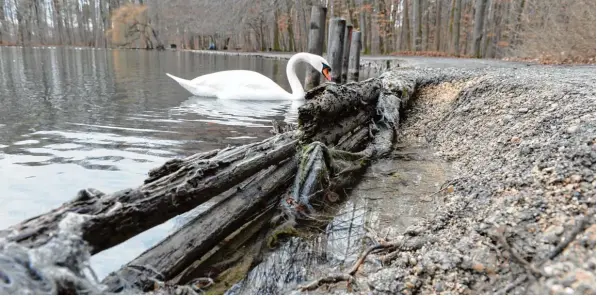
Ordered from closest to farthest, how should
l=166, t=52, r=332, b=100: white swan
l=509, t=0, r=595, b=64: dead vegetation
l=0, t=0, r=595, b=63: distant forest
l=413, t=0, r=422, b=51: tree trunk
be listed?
l=166, t=52, r=332, b=100: white swan → l=509, t=0, r=595, b=64: dead vegetation → l=0, t=0, r=595, b=63: distant forest → l=413, t=0, r=422, b=51: tree trunk

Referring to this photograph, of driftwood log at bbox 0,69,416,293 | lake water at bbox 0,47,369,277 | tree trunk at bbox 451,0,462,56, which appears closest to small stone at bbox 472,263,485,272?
driftwood log at bbox 0,69,416,293

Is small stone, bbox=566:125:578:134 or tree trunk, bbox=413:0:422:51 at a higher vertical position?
tree trunk, bbox=413:0:422:51

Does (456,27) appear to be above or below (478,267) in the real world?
above

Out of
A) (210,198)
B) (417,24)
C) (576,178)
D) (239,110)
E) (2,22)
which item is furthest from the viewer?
(2,22)

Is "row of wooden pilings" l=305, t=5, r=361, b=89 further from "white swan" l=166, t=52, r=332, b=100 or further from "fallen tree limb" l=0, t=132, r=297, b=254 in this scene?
"fallen tree limb" l=0, t=132, r=297, b=254

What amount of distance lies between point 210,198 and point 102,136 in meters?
3.72

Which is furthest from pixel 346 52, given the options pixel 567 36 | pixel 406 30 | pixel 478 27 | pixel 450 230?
pixel 406 30

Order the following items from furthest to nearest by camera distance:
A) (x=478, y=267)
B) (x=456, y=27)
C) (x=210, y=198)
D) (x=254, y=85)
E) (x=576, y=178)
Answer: (x=456, y=27)
(x=254, y=85)
(x=210, y=198)
(x=576, y=178)
(x=478, y=267)

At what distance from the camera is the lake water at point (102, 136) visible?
337 centimetres

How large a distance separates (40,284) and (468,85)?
615cm

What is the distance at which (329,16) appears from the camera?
3344cm

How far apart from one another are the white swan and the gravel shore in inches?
186

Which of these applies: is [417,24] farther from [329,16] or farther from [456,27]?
[329,16]

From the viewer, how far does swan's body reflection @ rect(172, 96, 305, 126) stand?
699 centimetres
